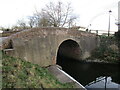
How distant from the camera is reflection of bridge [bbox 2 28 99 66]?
7469 mm

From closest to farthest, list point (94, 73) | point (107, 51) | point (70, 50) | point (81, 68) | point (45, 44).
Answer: point (45, 44), point (94, 73), point (81, 68), point (107, 51), point (70, 50)

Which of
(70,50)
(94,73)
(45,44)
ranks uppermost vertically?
(45,44)

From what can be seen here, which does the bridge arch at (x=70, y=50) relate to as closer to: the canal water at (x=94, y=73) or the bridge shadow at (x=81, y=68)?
the bridge shadow at (x=81, y=68)

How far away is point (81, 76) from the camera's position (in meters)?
10.0

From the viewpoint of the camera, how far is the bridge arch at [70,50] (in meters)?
13.9

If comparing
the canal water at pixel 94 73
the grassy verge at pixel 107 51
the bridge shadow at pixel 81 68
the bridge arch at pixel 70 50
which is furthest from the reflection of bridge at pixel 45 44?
the canal water at pixel 94 73

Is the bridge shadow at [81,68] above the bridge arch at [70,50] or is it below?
below

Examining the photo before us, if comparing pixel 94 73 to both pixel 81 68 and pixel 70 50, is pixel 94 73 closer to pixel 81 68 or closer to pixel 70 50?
pixel 81 68

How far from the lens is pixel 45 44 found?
31.4 ft

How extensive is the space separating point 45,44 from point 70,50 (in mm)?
6168

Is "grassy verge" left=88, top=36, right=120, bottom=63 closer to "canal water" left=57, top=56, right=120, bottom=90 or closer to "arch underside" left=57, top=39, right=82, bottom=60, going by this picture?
"canal water" left=57, top=56, right=120, bottom=90

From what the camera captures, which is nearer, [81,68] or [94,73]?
[94,73]

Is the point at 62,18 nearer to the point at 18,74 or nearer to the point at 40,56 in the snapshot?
the point at 40,56

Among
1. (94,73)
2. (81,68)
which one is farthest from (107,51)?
(94,73)
